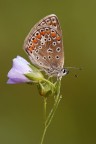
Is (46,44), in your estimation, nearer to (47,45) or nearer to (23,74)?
(47,45)

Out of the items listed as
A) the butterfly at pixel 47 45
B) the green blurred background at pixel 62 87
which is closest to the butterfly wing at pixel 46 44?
the butterfly at pixel 47 45

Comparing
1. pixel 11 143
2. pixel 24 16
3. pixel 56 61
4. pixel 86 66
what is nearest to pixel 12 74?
pixel 56 61

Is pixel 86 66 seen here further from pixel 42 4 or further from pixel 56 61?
pixel 56 61

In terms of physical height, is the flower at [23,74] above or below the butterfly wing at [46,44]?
below

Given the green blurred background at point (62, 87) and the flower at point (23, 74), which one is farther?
the green blurred background at point (62, 87)

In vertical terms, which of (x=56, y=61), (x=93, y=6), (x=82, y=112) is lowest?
(x=82, y=112)

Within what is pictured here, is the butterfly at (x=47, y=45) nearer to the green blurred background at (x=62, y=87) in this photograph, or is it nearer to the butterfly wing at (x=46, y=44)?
the butterfly wing at (x=46, y=44)
